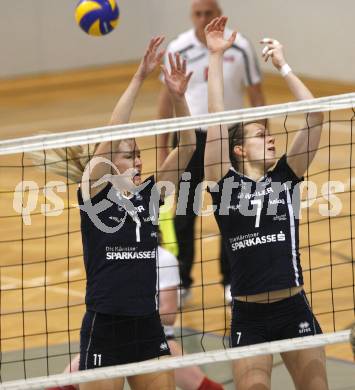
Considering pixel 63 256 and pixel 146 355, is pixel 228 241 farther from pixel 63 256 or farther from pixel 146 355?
pixel 63 256

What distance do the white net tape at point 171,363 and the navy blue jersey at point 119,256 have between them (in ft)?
0.90

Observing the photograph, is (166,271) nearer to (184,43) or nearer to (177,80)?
(177,80)

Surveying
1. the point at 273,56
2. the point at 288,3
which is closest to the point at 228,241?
the point at 273,56

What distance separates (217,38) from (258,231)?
43.0 inches

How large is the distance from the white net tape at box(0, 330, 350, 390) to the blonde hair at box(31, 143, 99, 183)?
1.01m

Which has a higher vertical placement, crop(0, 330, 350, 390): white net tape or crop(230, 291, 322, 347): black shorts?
crop(230, 291, 322, 347): black shorts

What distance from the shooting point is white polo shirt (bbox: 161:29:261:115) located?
8.63 metres

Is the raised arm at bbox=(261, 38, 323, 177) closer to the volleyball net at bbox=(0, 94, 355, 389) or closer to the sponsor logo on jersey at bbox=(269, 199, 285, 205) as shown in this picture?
the volleyball net at bbox=(0, 94, 355, 389)

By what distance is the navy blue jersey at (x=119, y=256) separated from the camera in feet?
17.5

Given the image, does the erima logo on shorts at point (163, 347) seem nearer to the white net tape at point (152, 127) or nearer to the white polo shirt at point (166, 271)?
the white net tape at point (152, 127)

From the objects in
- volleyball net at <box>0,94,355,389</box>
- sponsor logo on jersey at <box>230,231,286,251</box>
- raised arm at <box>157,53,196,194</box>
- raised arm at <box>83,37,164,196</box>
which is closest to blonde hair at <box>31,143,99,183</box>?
volleyball net at <box>0,94,355,389</box>

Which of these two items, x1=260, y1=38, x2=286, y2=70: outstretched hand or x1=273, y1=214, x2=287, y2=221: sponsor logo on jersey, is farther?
x1=260, y1=38, x2=286, y2=70: outstretched hand

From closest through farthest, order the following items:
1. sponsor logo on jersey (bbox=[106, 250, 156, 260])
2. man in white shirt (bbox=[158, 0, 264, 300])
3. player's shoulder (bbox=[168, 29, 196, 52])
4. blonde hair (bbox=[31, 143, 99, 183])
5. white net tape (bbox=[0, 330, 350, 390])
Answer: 1. white net tape (bbox=[0, 330, 350, 390])
2. sponsor logo on jersey (bbox=[106, 250, 156, 260])
3. blonde hair (bbox=[31, 143, 99, 183])
4. man in white shirt (bbox=[158, 0, 264, 300])
5. player's shoulder (bbox=[168, 29, 196, 52])

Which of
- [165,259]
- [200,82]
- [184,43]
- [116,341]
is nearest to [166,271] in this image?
[165,259]
